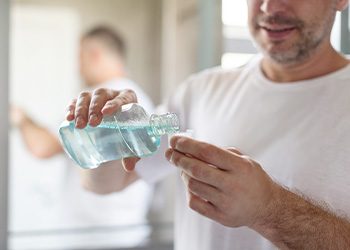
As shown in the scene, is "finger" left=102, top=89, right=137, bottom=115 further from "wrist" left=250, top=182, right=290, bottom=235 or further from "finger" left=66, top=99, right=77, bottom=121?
"wrist" left=250, top=182, right=290, bottom=235

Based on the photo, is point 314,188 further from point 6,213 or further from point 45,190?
point 45,190

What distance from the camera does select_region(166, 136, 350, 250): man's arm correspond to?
70 centimetres

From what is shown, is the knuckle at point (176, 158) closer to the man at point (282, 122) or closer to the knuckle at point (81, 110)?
the man at point (282, 122)

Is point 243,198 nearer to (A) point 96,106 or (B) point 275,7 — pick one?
(A) point 96,106

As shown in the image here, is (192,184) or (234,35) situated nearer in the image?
(192,184)

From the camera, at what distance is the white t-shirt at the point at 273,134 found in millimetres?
998

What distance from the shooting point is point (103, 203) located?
7.28 feet

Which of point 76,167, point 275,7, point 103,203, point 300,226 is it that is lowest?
point 103,203

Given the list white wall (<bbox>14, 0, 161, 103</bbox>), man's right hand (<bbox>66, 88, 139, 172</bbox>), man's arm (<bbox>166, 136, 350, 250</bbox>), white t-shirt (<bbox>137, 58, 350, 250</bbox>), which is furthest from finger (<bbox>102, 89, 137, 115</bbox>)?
white wall (<bbox>14, 0, 161, 103</bbox>)

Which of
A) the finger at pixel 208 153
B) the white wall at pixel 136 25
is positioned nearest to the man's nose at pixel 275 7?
the finger at pixel 208 153

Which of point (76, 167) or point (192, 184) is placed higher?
point (192, 184)

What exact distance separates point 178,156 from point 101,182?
479 mm

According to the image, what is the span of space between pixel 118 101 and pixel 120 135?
6cm

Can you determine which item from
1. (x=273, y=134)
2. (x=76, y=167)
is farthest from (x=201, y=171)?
(x=76, y=167)
